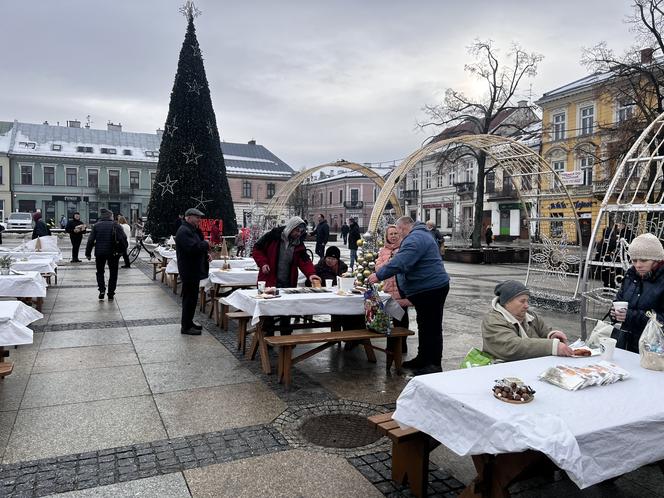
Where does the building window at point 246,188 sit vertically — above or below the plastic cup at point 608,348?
above

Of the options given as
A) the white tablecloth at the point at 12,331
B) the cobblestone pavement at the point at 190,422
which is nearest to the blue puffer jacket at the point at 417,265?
the cobblestone pavement at the point at 190,422

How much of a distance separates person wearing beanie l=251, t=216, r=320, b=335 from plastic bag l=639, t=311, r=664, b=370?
3829 millimetres

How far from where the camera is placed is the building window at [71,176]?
2117 inches

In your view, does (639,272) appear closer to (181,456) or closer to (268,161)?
(181,456)

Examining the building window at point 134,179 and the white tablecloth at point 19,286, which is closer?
the white tablecloth at point 19,286

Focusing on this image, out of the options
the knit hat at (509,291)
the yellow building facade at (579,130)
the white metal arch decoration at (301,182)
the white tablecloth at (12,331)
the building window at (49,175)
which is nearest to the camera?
the knit hat at (509,291)

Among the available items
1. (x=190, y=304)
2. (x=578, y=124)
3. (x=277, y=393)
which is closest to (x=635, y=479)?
(x=277, y=393)

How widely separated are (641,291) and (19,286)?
722cm

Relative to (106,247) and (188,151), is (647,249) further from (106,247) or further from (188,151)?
(188,151)

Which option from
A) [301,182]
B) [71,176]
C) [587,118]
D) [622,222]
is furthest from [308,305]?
[71,176]

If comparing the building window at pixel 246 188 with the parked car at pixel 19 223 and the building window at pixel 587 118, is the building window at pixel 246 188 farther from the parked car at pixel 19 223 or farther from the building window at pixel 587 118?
the building window at pixel 587 118

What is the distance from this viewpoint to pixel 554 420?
2.26m

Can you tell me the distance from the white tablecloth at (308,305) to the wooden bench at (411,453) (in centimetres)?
242

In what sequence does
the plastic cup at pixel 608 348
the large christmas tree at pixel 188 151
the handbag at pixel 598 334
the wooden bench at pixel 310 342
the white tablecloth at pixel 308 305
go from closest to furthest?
the plastic cup at pixel 608 348
the handbag at pixel 598 334
the wooden bench at pixel 310 342
the white tablecloth at pixel 308 305
the large christmas tree at pixel 188 151
